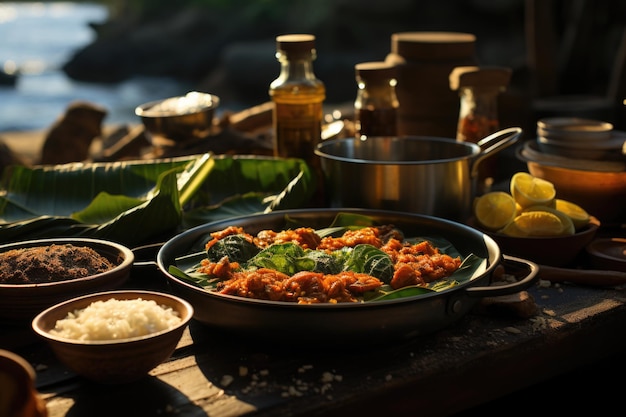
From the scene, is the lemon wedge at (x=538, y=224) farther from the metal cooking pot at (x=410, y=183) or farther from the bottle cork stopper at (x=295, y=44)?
the bottle cork stopper at (x=295, y=44)

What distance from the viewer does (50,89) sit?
21.2 metres

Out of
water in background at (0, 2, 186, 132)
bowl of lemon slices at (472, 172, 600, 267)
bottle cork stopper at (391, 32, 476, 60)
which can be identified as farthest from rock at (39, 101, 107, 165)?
water in background at (0, 2, 186, 132)

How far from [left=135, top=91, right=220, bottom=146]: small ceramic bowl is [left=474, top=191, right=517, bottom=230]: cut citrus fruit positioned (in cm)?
135

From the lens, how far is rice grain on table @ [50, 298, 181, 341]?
5.22 feet

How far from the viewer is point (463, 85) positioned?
3137mm

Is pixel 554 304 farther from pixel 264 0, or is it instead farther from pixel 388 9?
pixel 264 0

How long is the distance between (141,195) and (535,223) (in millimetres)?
1406

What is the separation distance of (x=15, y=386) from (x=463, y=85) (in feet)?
7.28

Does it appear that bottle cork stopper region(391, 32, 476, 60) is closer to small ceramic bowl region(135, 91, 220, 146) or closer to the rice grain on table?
small ceramic bowl region(135, 91, 220, 146)

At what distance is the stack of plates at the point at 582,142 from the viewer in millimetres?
2971

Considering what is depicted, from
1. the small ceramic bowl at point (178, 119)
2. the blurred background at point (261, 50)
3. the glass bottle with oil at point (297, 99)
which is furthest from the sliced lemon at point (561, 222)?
the blurred background at point (261, 50)

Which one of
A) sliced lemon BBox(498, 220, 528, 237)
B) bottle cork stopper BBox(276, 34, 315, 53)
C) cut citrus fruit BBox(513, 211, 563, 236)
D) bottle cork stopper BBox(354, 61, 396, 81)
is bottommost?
sliced lemon BBox(498, 220, 528, 237)

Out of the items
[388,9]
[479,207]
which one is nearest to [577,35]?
[479,207]

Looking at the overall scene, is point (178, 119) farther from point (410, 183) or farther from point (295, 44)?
point (410, 183)
